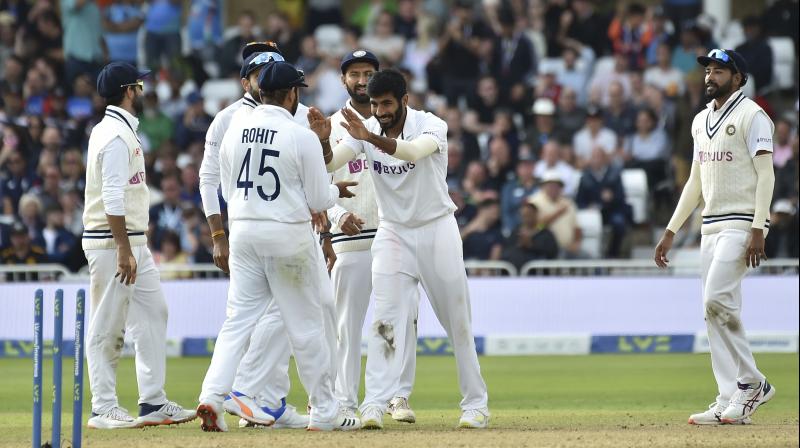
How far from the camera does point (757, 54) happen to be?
21.3 meters

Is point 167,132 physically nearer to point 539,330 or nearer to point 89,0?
point 89,0

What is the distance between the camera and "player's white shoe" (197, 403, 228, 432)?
990 cm

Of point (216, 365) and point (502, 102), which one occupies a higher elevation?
point (502, 102)

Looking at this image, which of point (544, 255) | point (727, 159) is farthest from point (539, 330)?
point (727, 159)

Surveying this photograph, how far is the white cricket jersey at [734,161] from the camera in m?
10.7

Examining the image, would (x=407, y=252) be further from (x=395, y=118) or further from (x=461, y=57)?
(x=461, y=57)

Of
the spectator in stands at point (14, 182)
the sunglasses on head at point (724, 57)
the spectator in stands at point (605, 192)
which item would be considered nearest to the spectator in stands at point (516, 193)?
the spectator in stands at point (605, 192)

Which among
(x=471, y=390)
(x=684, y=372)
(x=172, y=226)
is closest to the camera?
(x=471, y=390)

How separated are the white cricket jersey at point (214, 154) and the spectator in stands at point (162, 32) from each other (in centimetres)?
1349

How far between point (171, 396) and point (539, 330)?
5.56m

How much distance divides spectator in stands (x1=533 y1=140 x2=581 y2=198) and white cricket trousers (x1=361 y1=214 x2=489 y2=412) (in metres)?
9.53

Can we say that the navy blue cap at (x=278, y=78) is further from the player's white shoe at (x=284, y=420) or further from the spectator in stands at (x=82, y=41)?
the spectator in stands at (x=82, y=41)

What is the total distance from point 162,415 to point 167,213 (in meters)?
9.37

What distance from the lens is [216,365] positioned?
9.86m
